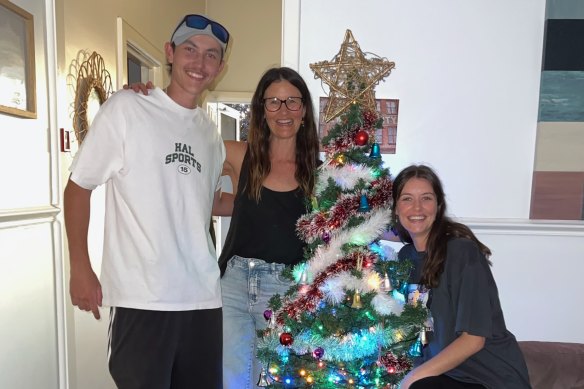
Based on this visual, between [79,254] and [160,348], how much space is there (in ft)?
1.25

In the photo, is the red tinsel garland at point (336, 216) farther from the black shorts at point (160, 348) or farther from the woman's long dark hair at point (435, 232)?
the black shorts at point (160, 348)

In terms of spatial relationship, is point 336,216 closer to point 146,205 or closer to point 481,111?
point 146,205

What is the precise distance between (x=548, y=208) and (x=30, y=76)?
96.7 inches

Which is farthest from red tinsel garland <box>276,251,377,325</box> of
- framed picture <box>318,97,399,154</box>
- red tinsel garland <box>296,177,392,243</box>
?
framed picture <box>318,97,399,154</box>

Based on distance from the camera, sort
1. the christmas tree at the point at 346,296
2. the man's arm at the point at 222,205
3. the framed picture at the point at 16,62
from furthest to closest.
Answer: the man's arm at the point at 222,205, the framed picture at the point at 16,62, the christmas tree at the point at 346,296

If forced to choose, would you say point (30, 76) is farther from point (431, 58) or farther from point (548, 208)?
point (548, 208)

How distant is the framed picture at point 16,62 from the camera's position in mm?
1687

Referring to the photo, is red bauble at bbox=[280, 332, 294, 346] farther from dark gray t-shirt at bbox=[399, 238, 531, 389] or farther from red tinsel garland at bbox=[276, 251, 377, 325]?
dark gray t-shirt at bbox=[399, 238, 531, 389]

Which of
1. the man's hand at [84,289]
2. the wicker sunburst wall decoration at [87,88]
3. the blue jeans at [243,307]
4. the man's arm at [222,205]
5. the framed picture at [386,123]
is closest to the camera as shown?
the man's hand at [84,289]

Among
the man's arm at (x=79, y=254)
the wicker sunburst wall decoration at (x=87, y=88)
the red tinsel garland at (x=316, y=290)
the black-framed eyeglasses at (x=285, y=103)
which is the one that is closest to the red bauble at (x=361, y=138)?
the black-framed eyeglasses at (x=285, y=103)

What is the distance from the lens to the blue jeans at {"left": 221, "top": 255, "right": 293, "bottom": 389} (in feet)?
4.92

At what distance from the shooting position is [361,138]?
1.44m

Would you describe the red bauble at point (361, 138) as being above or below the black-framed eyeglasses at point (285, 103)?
below

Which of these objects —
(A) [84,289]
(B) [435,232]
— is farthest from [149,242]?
(B) [435,232]
